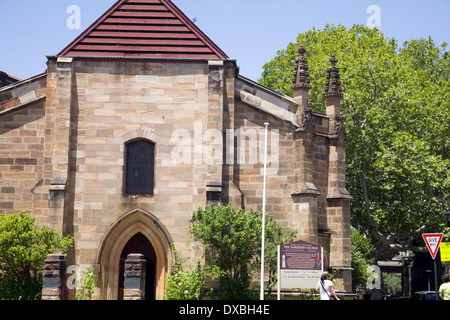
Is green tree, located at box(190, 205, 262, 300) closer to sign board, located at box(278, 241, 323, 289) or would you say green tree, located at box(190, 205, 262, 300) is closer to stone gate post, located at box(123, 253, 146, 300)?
sign board, located at box(278, 241, 323, 289)

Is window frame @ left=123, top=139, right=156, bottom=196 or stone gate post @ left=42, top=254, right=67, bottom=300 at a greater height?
window frame @ left=123, top=139, right=156, bottom=196

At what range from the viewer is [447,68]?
169ft

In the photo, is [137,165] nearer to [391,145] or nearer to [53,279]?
[53,279]

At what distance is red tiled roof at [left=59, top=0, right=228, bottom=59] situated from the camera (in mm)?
29578

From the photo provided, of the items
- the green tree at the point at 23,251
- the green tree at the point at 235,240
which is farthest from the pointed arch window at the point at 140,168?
the green tree at the point at 23,251

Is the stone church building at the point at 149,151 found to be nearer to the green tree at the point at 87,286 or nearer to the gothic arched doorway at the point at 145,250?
the gothic arched doorway at the point at 145,250

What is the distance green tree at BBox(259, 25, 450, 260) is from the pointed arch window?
49.1ft

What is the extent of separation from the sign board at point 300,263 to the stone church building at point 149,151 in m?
4.78

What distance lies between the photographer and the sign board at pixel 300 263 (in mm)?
23016

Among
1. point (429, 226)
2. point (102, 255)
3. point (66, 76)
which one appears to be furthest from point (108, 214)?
point (429, 226)

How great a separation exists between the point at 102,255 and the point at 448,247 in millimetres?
13174

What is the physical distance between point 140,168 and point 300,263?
8.44 metres

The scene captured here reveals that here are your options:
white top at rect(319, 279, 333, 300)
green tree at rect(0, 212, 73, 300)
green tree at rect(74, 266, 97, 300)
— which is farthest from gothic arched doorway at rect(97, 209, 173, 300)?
white top at rect(319, 279, 333, 300)
